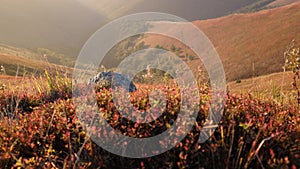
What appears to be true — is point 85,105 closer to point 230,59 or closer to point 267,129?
point 267,129

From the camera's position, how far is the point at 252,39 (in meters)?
110

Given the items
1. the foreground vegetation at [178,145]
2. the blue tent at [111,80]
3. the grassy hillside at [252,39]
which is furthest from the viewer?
the grassy hillside at [252,39]

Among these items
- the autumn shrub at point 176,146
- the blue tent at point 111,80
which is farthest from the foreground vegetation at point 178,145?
the blue tent at point 111,80

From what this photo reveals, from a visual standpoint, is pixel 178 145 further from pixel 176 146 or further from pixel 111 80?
pixel 111 80

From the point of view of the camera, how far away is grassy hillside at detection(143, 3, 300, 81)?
281 ft

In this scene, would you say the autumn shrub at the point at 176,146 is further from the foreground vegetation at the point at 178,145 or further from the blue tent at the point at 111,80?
the blue tent at the point at 111,80

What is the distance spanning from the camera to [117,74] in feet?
34.9

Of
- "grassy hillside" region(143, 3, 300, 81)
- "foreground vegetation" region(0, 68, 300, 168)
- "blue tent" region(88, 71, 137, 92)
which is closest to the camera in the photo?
"foreground vegetation" region(0, 68, 300, 168)

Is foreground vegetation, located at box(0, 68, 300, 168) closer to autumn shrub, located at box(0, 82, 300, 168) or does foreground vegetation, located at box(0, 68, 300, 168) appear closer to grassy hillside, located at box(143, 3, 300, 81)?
autumn shrub, located at box(0, 82, 300, 168)

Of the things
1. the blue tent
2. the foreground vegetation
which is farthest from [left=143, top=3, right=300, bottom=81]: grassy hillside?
A: the foreground vegetation

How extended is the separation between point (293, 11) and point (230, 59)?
3368cm

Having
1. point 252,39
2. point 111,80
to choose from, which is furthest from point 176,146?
point 252,39

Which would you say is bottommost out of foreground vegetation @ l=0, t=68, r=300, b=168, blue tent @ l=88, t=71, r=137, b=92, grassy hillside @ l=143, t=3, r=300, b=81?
foreground vegetation @ l=0, t=68, r=300, b=168

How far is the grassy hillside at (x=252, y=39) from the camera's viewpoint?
85.7 m
